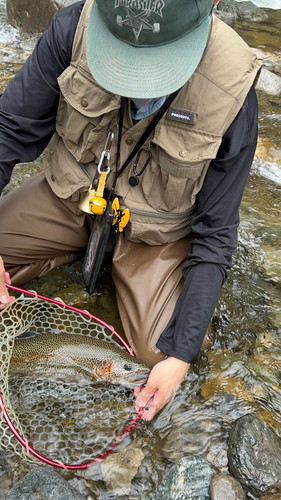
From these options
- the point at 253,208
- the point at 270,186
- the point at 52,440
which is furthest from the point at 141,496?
the point at 270,186

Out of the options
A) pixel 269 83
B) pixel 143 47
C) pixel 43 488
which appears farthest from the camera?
pixel 269 83

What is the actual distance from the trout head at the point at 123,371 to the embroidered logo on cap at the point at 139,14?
5.42ft

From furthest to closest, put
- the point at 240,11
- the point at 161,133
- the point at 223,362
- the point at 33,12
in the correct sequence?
the point at 240,11 → the point at 33,12 → the point at 223,362 → the point at 161,133

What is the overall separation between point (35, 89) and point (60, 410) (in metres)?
1.77

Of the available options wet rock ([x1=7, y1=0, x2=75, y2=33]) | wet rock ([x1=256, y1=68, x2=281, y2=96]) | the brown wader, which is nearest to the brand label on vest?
the brown wader

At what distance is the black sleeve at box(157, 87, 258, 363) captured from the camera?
2215 mm

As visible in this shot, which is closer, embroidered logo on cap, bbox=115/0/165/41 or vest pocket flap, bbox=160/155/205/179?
embroidered logo on cap, bbox=115/0/165/41

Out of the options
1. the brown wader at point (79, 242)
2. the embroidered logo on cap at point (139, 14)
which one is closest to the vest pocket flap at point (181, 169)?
the brown wader at point (79, 242)

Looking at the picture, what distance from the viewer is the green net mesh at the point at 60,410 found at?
7.30 feet

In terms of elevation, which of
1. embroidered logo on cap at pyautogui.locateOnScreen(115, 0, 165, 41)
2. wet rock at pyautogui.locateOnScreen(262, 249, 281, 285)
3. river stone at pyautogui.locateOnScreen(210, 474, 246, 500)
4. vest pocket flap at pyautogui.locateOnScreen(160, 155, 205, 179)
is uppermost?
embroidered logo on cap at pyautogui.locateOnScreen(115, 0, 165, 41)

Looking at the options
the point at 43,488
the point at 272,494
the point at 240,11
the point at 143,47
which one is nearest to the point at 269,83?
the point at 240,11

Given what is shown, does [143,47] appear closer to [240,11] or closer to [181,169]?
[181,169]

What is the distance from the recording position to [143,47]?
164 centimetres

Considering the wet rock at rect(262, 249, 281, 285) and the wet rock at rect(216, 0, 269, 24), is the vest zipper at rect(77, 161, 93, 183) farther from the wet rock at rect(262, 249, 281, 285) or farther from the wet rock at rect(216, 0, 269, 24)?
the wet rock at rect(216, 0, 269, 24)
